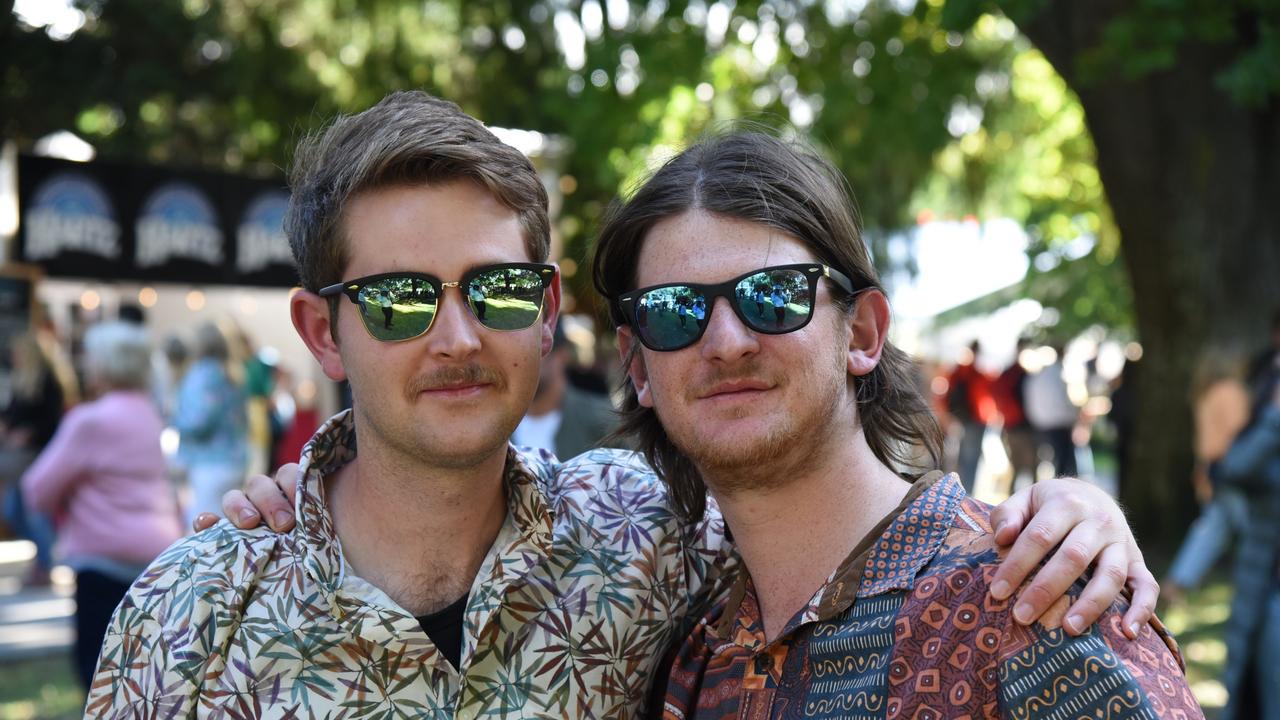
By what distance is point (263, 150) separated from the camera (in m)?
18.6

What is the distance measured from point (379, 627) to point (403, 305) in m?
0.64

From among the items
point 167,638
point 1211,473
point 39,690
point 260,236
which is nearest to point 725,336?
point 167,638

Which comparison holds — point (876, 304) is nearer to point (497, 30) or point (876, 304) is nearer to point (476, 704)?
point (476, 704)

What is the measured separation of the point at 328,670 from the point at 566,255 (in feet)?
42.8

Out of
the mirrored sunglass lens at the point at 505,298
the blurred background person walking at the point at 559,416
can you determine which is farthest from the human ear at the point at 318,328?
the blurred background person walking at the point at 559,416

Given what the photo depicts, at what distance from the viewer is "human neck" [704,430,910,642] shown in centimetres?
251

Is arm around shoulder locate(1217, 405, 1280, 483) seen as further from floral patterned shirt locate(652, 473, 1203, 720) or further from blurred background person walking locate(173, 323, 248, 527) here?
blurred background person walking locate(173, 323, 248, 527)

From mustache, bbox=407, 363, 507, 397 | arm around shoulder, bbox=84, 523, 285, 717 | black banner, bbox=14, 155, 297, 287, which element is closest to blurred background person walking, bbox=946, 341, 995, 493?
black banner, bbox=14, 155, 297, 287

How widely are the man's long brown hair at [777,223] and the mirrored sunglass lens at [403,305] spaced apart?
474 mm

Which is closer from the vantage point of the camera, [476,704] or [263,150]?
[476,704]

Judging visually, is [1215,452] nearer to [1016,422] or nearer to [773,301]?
[773,301]

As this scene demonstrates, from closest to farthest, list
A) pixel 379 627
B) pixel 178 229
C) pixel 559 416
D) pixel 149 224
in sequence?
pixel 379 627, pixel 559 416, pixel 149 224, pixel 178 229

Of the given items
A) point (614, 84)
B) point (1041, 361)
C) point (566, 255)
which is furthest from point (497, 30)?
point (1041, 361)

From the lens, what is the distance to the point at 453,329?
2592 millimetres
